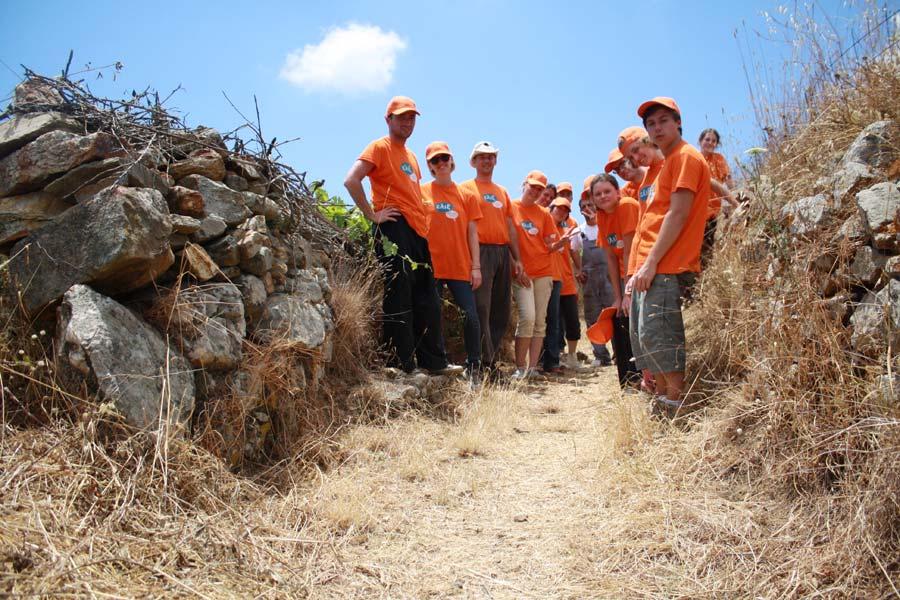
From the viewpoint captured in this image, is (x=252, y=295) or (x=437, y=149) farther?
(x=437, y=149)

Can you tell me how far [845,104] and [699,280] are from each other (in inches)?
58.2

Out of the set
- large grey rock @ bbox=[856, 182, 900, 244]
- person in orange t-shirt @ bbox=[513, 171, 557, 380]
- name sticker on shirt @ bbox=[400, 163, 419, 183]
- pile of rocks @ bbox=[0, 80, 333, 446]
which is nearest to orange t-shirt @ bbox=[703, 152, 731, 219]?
person in orange t-shirt @ bbox=[513, 171, 557, 380]

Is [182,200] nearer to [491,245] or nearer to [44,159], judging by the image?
[44,159]

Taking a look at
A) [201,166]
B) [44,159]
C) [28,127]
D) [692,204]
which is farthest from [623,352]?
[28,127]

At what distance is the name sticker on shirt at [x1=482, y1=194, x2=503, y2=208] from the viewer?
6133mm

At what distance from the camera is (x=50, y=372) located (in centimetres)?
260

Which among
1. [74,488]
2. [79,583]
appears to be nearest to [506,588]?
[79,583]

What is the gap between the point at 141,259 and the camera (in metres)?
2.80

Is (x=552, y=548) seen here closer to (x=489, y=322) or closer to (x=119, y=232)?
(x=119, y=232)

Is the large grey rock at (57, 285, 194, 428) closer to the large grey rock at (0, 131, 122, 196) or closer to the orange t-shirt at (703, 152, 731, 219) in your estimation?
the large grey rock at (0, 131, 122, 196)

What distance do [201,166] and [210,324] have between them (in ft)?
3.59

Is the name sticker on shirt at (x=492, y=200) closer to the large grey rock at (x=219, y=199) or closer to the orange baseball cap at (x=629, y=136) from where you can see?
the orange baseball cap at (x=629, y=136)

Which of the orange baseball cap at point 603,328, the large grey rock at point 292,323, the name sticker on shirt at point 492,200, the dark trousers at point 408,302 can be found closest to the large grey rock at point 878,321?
the orange baseball cap at point 603,328

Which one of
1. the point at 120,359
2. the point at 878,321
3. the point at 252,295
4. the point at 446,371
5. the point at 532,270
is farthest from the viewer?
the point at 532,270
